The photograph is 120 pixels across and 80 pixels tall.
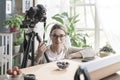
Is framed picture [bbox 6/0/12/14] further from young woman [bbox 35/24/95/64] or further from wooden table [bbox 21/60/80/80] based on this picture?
wooden table [bbox 21/60/80/80]

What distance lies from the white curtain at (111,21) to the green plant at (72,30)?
0.44 metres

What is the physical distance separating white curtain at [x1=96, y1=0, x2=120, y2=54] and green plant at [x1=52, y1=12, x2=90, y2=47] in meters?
0.44

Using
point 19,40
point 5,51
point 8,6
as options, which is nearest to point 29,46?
point 5,51

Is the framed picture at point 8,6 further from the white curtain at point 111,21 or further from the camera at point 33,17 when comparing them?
the white curtain at point 111,21

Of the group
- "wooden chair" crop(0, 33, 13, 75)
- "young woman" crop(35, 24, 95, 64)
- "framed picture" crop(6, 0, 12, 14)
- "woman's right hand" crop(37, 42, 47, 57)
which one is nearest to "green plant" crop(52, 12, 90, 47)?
"framed picture" crop(6, 0, 12, 14)

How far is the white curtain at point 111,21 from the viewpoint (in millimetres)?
3457

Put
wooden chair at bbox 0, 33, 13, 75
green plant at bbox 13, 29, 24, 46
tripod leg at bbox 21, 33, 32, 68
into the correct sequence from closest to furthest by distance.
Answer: tripod leg at bbox 21, 33, 32, 68 < wooden chair at bbox 0, 33, 13, 75 < green plant at bbox 13, 29, 24, 46

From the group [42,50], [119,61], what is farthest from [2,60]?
[119,61]

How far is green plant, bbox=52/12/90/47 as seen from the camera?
3.78m

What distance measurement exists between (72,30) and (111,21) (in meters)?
0.67

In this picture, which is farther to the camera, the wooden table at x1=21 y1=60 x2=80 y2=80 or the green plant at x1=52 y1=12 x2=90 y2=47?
the green plant at x1=52 y1=12 x2=90 y2=47

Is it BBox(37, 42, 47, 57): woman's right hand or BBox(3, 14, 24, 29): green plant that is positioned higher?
BBox(3, 14, 24, 29): green plant

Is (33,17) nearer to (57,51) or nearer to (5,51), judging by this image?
(57,51)

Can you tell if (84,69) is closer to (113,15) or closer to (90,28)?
(113,15)
